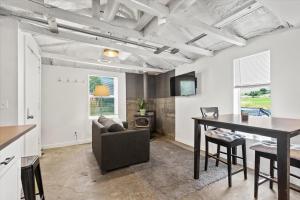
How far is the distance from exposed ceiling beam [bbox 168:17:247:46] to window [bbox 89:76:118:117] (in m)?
3.45

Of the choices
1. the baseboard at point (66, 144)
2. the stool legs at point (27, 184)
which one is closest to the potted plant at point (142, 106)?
the baseboard at point (66, 144)

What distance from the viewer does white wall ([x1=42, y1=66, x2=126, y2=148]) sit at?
418 centimetres

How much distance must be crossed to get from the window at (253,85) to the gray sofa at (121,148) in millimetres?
1968

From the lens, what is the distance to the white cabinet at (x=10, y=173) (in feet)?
3.09

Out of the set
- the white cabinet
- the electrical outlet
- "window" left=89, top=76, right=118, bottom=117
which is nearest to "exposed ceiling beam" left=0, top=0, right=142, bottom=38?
the electrical outlet

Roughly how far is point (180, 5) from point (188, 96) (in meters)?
2.81

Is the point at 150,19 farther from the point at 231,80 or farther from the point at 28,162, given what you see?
the point at 28,162

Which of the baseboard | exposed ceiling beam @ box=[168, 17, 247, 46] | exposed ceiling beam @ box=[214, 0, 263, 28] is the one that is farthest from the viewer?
the baseboard

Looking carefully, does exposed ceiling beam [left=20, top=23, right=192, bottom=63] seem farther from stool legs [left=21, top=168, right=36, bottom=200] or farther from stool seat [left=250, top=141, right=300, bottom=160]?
stool seat [left=250, top=141, right=300, bottom=160]

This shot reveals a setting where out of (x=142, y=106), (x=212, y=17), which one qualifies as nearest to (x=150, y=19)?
(x=212, y=17)

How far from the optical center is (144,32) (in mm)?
2420

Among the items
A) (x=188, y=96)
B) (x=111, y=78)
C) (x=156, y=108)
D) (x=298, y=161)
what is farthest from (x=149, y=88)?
(x=298, y=161)

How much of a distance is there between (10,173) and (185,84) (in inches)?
147

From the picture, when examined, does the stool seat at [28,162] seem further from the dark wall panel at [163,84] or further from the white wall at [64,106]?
the dark wall panel at [163,84]
